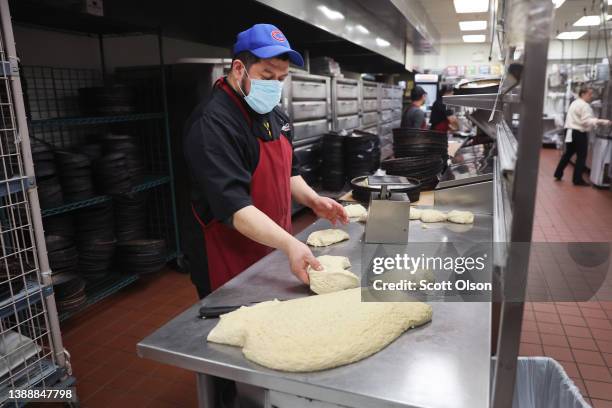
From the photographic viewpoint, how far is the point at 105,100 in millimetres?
3084

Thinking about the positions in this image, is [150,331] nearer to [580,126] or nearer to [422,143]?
[422,143]

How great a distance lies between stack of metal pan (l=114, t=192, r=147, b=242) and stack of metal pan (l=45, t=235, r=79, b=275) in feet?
1.73

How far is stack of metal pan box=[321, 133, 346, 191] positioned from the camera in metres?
5.04

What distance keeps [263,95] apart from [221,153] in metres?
0.30

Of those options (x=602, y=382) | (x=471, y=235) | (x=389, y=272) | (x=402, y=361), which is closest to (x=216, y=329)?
(x=402, y=361)

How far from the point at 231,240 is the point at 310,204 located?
416 millimetres

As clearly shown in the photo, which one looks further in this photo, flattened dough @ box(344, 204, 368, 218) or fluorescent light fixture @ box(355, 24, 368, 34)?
fluorescent light fixture @ box(355, 24, 368, 34)

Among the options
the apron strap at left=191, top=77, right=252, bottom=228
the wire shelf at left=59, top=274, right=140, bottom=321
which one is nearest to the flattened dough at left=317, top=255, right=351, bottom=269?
the apron strap at left=191, top=77, right=252, bottom=228

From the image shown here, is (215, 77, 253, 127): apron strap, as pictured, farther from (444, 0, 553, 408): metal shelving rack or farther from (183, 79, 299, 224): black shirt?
(444, 0, 553, 408): metal shelving rack

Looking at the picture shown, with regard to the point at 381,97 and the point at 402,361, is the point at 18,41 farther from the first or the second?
the point at 381,97

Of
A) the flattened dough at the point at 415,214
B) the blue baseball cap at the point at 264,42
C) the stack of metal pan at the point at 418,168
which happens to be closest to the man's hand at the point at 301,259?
the blue baseball cap at the point at 264,42

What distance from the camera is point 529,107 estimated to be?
1.90 feet

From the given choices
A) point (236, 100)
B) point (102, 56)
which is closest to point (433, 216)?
point (236, 100)

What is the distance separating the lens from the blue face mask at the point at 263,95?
Result: 1.56 meters
